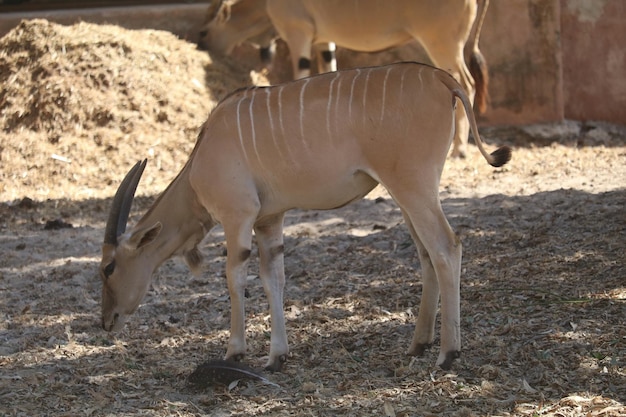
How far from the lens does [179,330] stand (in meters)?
5.63

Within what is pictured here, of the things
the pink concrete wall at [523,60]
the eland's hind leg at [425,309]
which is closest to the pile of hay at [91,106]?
the pink concrete wall at [523,60]

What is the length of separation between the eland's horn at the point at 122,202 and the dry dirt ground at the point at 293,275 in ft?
2.05

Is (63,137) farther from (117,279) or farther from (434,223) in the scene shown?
(434,223)

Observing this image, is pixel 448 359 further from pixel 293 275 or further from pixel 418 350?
A: pixel 293 275

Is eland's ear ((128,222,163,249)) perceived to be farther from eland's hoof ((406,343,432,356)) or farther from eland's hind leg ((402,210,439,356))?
eland's hoof ((406,343,432,356))

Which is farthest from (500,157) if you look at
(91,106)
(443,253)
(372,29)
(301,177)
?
(91,106)

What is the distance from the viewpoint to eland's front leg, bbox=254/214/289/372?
4891mm

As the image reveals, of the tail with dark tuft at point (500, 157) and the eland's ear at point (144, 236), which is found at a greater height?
the tail with dark tuft at point (500, 157)

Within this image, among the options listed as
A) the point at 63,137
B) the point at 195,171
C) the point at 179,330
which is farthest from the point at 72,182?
the point at 195,171

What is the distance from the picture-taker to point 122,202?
5.09 metres

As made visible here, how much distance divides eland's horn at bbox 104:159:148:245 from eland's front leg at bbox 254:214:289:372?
2.12 feet

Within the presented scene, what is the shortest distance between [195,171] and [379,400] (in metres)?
1.43

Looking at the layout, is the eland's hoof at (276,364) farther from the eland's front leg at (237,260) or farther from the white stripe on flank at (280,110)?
the white stripe on flank at (280,110)

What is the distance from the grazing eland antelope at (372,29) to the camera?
9117 mm
